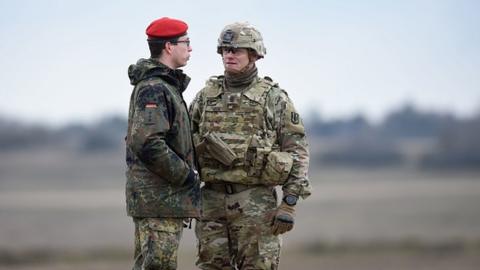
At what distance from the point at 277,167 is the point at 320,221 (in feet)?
119

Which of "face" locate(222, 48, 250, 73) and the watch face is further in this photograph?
"face" locate(222, 48, 250, 73)

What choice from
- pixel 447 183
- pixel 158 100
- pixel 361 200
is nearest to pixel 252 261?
pixel 158 100

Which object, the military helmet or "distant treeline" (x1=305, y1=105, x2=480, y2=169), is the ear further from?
"distant treeline" (x1=305, y1=105, x2=480, y2=169)

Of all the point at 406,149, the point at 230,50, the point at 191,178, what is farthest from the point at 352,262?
the point at 406,149

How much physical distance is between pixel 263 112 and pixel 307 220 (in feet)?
120

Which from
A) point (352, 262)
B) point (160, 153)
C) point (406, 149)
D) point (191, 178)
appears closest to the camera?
point (160, 153)

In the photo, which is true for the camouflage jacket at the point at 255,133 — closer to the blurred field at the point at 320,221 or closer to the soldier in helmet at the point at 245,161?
the soldier in helmet at the point at 245,161

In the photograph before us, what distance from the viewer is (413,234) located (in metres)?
40.4

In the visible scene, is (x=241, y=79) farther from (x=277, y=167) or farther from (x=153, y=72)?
(x=153, y=72)

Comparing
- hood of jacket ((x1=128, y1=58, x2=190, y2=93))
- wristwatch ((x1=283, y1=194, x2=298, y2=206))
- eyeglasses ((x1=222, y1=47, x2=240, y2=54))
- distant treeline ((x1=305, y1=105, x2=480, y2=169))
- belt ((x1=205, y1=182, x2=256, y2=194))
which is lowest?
distant treeline ((x1=305, y1=105, x2=480, y2=169))

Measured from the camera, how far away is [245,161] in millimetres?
10141

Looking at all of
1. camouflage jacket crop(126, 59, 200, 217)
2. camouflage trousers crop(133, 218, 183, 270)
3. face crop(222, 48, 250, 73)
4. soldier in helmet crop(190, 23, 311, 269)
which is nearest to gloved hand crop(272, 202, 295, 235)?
soldier in helmet crop(190, 23, 311, 269)

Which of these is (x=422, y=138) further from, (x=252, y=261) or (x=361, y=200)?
(x=252, y=261)

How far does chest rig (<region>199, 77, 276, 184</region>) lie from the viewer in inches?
400
